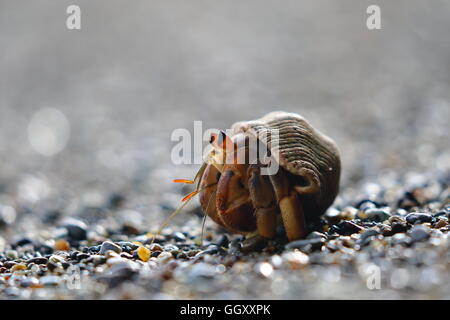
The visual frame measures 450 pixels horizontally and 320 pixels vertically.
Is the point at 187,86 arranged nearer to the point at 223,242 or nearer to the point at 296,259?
the point at 223,242

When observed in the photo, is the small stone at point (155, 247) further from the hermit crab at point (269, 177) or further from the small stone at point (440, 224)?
the small stone at point (440, 224)

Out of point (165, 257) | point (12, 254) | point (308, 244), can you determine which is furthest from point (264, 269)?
point (12, 254)

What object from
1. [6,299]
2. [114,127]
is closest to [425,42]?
[114,127]

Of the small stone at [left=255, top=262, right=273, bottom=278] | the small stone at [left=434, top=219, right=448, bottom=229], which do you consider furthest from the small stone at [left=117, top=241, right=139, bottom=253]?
the small stone at [left=434, top=219, right=448, bottom=229]

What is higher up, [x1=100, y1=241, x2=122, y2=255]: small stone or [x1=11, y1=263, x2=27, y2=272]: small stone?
[x1=100, y1=241, x2=122, y2=255]: small stone

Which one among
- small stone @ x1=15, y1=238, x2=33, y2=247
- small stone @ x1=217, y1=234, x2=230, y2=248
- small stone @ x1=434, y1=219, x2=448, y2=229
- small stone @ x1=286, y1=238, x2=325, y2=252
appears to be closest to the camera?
small stone @ x1=286, y1=238, x2=325, y2=252

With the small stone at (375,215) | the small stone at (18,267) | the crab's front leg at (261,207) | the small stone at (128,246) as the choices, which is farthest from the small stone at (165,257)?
the small stone at (375,215)

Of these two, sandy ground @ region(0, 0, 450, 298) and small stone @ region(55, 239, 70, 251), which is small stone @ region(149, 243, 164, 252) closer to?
sandy ground @ region(0, 0, 450, 298)
